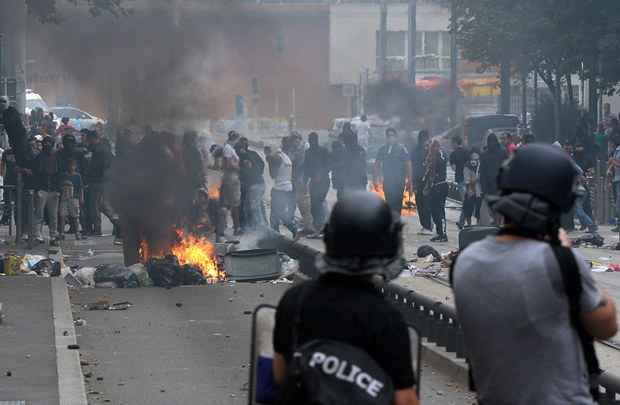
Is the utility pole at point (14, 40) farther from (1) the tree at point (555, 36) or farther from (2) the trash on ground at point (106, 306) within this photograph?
(1) the tree at point (555, 36)

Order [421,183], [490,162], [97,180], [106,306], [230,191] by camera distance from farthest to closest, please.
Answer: [97,180] → [230,191] → [421,183] → [490,162] → [106,306]

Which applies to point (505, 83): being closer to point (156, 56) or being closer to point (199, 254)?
point (156, 56)

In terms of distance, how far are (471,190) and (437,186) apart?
94 cm

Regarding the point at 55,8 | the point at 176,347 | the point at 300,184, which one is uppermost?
the point at 55,8

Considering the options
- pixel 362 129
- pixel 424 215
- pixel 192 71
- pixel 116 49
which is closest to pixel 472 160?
pixel 424 215

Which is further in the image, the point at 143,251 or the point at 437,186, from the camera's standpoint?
the point at 437,186

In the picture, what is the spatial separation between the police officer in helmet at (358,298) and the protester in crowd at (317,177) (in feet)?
64.8

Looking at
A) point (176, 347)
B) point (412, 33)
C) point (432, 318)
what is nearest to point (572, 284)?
point (432, 318)

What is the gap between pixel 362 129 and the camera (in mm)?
41781

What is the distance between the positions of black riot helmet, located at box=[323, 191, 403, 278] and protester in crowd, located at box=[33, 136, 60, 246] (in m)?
18.7

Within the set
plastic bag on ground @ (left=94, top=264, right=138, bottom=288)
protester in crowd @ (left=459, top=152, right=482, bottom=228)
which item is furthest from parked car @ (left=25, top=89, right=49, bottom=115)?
plastic bag on ground @ (left=94, top=264, right=138, bottom=288)

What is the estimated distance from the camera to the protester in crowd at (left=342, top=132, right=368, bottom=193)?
24828mm

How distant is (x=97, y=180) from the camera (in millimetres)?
24453

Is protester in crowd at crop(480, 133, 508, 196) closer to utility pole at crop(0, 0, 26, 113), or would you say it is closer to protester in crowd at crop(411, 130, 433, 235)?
protester in crowd at crop(411, 130, 433, 235)
